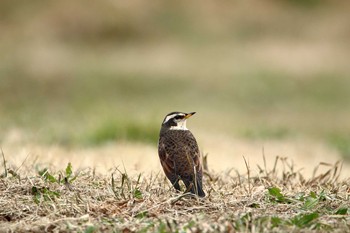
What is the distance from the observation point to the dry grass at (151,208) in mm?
5453

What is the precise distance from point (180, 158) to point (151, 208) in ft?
4.15

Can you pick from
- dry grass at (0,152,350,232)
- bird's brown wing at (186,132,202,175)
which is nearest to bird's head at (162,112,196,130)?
bird's brown wing at (186,132,202,175)

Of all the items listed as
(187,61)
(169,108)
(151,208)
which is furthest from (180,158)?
(187,61)

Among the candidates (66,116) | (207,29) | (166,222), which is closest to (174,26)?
(207,29)

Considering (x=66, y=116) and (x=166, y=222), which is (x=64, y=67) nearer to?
(x=66, y=116)

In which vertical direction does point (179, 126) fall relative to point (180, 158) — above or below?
above

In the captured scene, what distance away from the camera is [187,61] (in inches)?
1035

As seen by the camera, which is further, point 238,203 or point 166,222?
point 238,203

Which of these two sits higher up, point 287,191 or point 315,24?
point 315,24

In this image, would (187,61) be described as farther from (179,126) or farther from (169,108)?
(179,126)

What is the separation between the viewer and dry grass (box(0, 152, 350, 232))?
545cm

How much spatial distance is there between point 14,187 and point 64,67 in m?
19.0

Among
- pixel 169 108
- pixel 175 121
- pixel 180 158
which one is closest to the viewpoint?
pixel 180 158

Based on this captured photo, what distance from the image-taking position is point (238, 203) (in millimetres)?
6227
